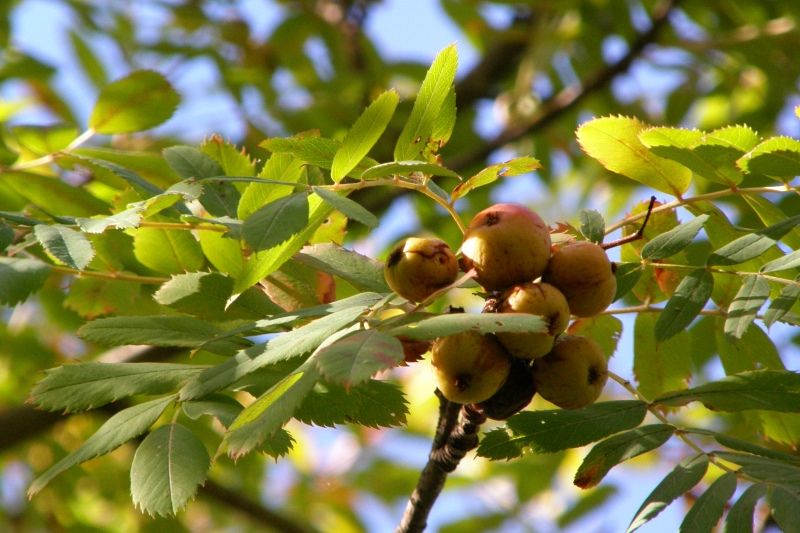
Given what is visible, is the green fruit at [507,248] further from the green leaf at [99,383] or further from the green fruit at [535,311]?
the green leaf at [99,383]

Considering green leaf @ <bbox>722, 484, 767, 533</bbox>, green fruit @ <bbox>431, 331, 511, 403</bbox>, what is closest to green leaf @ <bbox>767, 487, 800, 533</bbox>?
green leaf @ <bbox>722, 484, 767, 533</bbox>

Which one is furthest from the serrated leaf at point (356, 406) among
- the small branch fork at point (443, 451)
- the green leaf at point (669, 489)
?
the green leaf at point (669, 489)

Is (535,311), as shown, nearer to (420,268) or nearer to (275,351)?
(420,268)

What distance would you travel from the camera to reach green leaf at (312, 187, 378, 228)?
1142mm

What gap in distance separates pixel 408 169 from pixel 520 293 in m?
0.21

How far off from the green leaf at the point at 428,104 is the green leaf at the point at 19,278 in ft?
1.67

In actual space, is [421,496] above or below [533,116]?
above

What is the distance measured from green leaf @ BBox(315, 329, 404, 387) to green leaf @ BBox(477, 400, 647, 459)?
12.3 inches

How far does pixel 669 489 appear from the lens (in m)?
1.17

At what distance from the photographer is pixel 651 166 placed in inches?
57.0

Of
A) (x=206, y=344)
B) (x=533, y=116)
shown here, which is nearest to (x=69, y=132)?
(x=206, y=344)

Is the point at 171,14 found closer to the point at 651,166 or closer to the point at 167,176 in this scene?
the point at 167,176

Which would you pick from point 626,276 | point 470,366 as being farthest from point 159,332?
point 626,276

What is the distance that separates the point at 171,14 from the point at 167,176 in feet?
6.20
